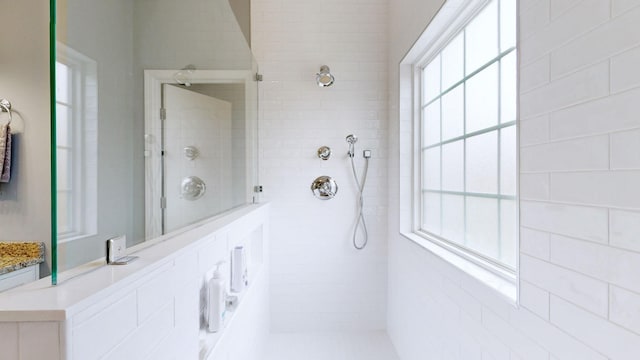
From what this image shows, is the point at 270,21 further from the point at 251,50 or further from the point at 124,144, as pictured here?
the point at 124,144

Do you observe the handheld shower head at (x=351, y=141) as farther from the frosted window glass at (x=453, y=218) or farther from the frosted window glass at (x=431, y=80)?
the frosted window glass at (x=453, y=218)

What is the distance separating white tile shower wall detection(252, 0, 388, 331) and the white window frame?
382 mm

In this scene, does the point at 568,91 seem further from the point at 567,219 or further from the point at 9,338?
the point at 9,338

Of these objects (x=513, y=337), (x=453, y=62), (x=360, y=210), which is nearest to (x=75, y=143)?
(x=513, y=337)

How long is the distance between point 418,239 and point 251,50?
1938mm

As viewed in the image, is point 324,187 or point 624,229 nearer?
point 624,229

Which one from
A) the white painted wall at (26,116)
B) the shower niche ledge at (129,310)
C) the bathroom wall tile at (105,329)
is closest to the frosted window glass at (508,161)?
the shower niche ledge at (129,310)

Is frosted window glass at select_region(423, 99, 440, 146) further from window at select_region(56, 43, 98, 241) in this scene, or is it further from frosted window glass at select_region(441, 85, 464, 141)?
window at select_region(56, 43, 98, 241)

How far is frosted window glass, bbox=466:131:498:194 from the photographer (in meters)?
1.41

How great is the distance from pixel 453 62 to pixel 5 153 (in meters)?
2.53

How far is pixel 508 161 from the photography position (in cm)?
131

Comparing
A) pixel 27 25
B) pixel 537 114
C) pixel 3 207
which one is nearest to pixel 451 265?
pixel 537 114

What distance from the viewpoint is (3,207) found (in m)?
2.00

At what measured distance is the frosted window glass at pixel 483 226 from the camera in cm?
140
